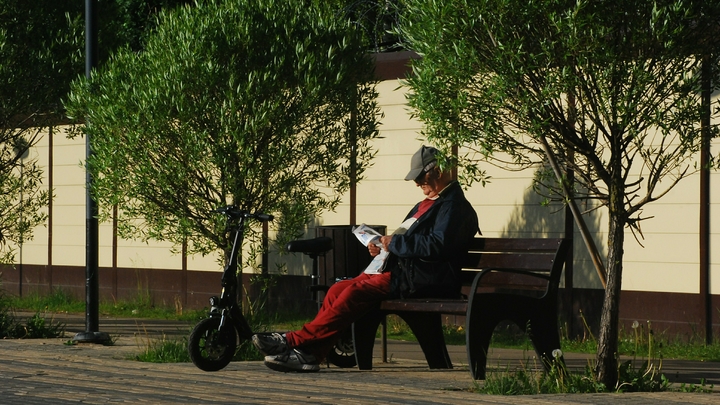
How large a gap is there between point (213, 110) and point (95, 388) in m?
2.48

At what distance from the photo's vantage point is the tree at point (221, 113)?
9789 mm

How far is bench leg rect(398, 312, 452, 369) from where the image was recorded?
30.8 ft

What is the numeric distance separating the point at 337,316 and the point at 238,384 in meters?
0.91

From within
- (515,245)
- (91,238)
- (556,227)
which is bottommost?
(515,245)

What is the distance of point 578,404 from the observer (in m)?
7.27

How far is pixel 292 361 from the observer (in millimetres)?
8914

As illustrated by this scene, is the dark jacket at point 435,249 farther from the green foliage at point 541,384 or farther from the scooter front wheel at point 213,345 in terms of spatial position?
the scooter front wheel at point 213,345

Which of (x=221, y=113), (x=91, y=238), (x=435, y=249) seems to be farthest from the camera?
(x=91, y=238)

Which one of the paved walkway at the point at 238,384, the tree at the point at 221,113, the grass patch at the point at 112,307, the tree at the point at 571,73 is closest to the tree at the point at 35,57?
the tree at the point at 221,113

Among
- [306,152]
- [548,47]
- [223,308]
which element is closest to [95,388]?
[223,308]

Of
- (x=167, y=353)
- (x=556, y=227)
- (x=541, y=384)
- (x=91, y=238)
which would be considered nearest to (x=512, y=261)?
(x=541, y=384)

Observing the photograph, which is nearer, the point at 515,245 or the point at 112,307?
the point at 515,245

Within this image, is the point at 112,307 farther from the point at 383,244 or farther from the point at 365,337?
the point at 383,244

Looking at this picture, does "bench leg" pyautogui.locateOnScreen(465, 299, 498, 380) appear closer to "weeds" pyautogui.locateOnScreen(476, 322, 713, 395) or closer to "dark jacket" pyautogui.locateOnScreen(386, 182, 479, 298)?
"weeds" pyautogui.locateOnScreen(476, 322, 713, 395)
